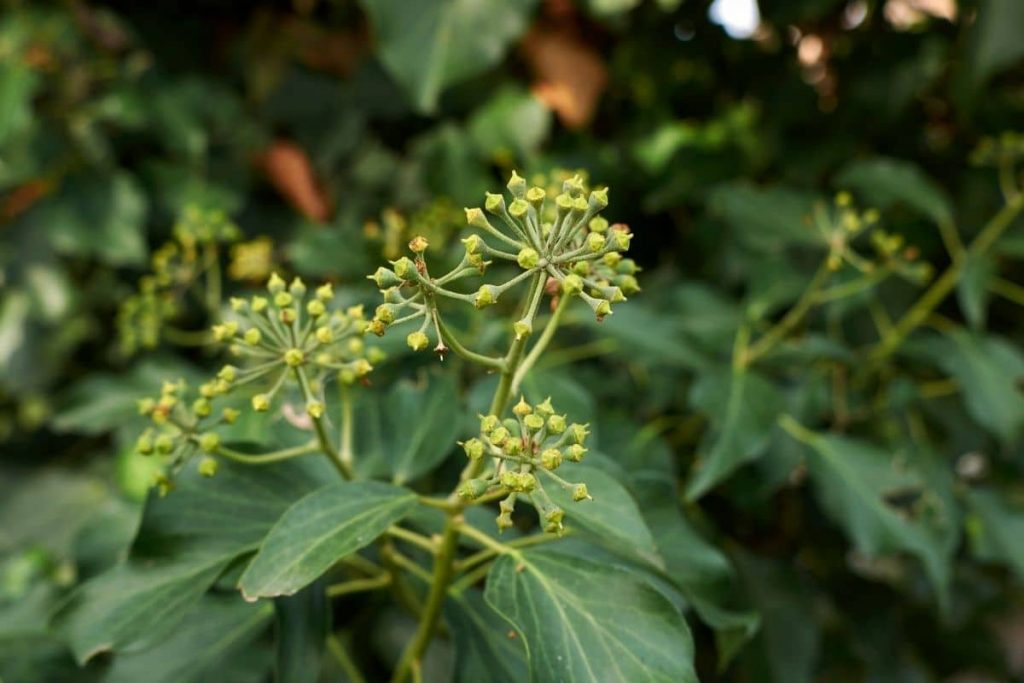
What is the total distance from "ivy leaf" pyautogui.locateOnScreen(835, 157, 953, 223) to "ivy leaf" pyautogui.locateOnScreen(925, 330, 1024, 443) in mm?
192

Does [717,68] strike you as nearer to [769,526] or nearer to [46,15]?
[769,526]

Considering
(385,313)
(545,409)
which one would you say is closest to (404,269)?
(385,313)

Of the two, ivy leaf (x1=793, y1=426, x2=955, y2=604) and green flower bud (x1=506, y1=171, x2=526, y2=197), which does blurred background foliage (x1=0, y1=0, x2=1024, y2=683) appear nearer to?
ivy leaf (x1=793, y1=426, x2=955, y2=604)

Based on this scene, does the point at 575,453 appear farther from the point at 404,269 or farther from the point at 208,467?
the point at 208,467

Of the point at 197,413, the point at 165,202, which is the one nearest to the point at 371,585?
the point at 197,413

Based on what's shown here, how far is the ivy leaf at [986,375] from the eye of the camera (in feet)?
4.30

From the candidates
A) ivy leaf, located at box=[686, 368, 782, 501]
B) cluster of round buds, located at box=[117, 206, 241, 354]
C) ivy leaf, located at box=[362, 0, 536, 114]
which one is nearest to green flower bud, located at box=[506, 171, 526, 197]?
ivy leaf, located at box=[686, 368, 782, 501]

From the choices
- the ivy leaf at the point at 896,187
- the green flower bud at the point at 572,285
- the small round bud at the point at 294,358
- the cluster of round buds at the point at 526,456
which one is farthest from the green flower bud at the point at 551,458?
the ivy leaf at the point at 896,187

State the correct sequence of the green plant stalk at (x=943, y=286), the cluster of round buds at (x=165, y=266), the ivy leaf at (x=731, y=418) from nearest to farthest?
the ivy leaf at (x=731, y=418) < the cluster of round buds at (x=165, y=266) < the green plant stalk at (x=943, y=286)

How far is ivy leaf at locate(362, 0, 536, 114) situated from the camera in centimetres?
140

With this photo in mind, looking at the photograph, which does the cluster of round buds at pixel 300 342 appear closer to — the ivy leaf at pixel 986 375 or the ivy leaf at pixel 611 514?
the ivy leaf at pixel 611 514

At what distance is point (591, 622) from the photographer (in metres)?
0.70

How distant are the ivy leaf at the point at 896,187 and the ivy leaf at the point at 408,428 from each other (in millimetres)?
789

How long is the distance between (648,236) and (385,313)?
1.13 meters
